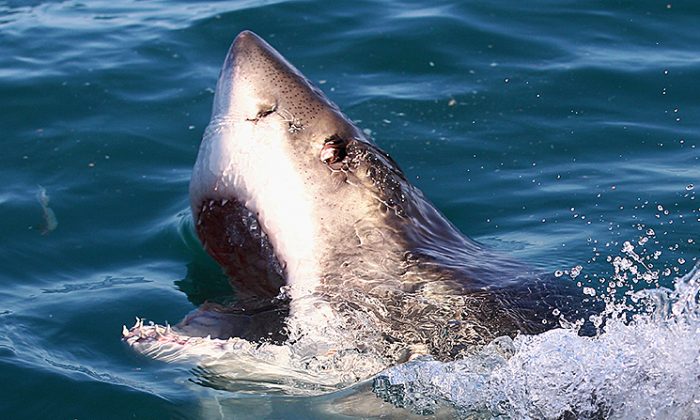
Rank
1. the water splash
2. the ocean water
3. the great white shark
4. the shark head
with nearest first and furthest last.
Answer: the water splash, the ocean water, the great white shark, the shark head

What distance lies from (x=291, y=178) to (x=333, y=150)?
184mm

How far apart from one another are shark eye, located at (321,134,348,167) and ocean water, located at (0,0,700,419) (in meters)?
0.77

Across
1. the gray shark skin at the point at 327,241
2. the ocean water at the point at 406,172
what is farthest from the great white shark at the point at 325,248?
the ocean water at the point at 406,172

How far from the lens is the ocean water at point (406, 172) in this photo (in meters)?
3.50

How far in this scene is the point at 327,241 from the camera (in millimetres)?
3854

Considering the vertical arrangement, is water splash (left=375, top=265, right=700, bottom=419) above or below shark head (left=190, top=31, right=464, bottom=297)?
below

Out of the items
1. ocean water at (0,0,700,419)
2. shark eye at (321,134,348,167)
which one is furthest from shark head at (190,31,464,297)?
ocean water at (0,0,700,419)

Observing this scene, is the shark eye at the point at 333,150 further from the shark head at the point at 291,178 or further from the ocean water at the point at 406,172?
the ocean water at the point at 406,172

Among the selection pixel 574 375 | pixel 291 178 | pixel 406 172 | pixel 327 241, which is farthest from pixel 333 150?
pixel 406 172

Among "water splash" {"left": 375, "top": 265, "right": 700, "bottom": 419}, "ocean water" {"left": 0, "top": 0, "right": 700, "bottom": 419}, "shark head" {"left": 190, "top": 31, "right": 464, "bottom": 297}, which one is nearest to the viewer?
"water splash" {"left": 375, "top": 265, "right": 700, "bottom": 419}

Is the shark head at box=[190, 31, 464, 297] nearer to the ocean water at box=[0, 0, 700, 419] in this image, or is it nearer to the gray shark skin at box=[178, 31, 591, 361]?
the gray shark skin at box=[178, 31, 591, 361]

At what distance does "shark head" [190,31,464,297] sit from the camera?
385 centimetres

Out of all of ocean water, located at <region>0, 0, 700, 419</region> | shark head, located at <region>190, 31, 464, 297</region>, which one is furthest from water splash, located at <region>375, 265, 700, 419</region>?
shark head, located at <region>190, 31, 464, 297</region>

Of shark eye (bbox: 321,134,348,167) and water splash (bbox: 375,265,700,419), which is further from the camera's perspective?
shark eye (bbox: 321,134,348,167)
